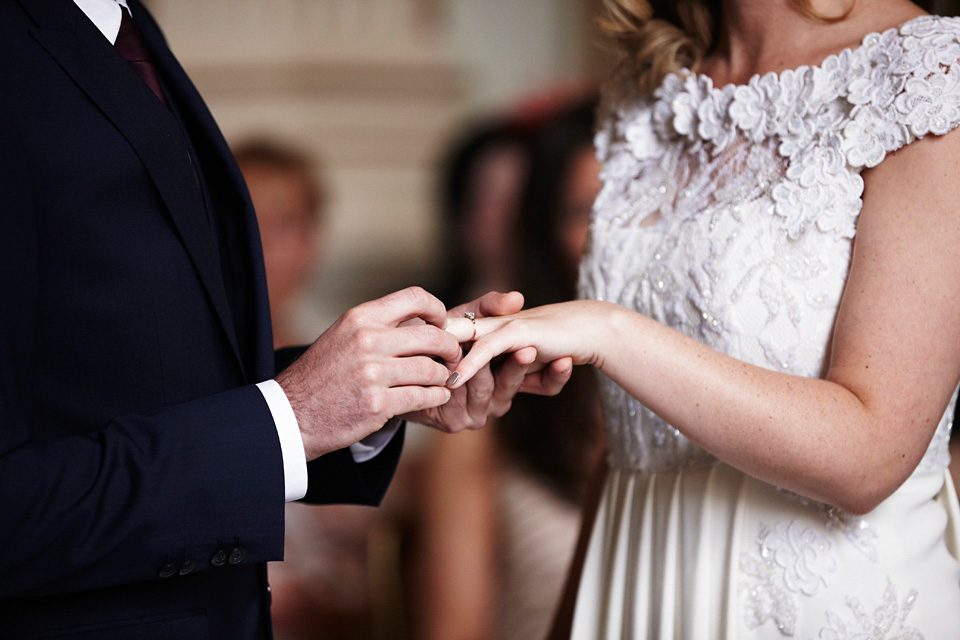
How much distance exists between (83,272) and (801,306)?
978mm

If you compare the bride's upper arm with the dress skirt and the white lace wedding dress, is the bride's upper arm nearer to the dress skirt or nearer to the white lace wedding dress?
the white lace wedding dress

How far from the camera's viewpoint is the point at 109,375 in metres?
1.04

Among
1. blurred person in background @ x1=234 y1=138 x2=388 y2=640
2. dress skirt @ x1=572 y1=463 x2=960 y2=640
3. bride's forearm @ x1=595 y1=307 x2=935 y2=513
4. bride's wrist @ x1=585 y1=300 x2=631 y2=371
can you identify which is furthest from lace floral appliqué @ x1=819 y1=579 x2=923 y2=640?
blurred person in background @ x1=234 y1=138 x2=388 y2=640

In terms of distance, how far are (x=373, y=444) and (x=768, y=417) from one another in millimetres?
659

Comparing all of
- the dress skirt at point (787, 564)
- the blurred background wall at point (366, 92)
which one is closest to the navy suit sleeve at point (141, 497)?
the dress skirt at point (787, 564)

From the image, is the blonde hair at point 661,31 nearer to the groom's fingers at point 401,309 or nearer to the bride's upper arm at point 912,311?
the bride's upper arm at point 912,311

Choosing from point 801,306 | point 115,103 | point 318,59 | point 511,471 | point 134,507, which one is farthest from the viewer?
point 318,59

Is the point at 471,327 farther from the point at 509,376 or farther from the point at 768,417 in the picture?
the point at 768,417

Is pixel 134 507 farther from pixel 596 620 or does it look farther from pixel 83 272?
pixel 596 620

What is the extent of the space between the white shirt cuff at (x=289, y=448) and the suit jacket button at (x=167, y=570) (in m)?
0.14

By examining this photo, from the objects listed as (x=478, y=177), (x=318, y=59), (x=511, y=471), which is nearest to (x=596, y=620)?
(x=511, y=471)

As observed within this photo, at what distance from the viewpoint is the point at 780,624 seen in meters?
1.29

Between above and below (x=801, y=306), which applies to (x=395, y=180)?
above

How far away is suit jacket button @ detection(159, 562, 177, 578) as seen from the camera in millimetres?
967
